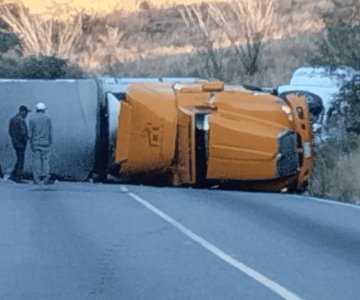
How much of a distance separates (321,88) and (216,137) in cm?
695

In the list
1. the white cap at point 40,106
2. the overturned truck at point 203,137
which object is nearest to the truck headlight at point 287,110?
the overturned truck at point 203,137

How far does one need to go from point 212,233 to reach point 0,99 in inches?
494

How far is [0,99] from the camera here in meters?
28.0

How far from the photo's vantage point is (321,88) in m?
31.6

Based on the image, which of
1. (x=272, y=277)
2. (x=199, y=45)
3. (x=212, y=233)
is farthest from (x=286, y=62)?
(x=272, y=277)

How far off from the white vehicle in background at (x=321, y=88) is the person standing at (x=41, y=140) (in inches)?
275

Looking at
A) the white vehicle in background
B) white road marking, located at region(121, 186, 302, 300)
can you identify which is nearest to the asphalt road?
white road marking, located at region(121, 186, 302, 300)

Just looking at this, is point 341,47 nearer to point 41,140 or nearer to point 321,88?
point 321,88

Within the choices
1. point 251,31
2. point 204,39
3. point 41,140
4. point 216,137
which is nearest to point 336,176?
point 216,137

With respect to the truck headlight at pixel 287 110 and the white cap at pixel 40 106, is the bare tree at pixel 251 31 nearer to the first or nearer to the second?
the white cap at pixel 40 106

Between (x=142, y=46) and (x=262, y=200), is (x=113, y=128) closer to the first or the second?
(x=262, y=200)

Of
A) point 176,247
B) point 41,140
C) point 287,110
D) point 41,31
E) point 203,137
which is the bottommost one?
point 41,31

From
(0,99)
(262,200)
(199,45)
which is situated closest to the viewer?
(262,200)

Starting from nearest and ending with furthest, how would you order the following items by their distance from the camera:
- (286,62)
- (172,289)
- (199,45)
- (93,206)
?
(172,289) → (93,206) → (286,62) → (199,45)
